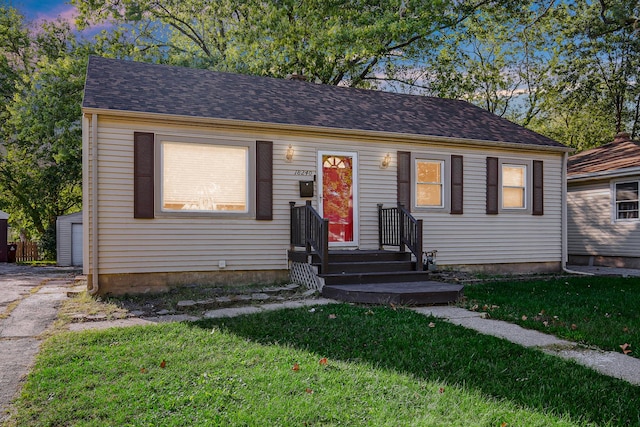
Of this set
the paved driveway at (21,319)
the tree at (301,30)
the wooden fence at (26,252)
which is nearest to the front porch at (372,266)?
the paved driveway at (21,319)

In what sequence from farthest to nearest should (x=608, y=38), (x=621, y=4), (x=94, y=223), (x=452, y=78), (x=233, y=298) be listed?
(x=452, y=78) < (x=608, y=38) < (x=621, y=4) < (x=94, y=223) < (x=233, y=298)

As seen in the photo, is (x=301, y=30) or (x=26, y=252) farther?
(x=26, y=252)

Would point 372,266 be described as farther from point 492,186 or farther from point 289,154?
point 492,186

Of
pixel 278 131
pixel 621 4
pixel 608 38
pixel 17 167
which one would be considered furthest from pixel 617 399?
pixel 17 167

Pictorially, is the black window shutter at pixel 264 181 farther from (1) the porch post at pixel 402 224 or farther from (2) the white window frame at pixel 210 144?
(1) the porch post at pixel 402 224

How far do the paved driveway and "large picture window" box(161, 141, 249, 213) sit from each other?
7.68 feet

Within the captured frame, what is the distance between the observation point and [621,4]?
12.8 meters

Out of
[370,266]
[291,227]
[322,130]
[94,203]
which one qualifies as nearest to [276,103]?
[322,130]

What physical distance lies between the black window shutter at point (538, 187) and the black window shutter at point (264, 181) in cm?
614

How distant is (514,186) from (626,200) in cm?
407

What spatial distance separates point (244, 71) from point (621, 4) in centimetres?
1128

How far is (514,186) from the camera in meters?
10.6

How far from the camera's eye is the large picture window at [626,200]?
39.8 feet

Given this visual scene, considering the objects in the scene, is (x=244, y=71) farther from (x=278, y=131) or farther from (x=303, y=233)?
(x=303, y=233)
